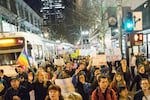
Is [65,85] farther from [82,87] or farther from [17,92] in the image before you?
[17,92]

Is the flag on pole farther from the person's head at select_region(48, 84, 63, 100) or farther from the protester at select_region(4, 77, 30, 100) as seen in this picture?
the person's head at select_region(48, 84, 63, 100)

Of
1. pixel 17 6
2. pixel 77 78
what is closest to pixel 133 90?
pixel 77 78

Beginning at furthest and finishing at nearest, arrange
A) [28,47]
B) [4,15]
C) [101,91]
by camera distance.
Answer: [4,15], [28,47], [101,91]

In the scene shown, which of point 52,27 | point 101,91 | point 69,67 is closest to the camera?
point 101,91

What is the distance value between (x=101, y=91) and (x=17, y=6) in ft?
151

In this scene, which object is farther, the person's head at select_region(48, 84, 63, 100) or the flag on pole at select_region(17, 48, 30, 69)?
the flag on pole at select_region(17, 48, 30, 69)

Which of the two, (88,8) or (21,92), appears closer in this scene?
(21,92)

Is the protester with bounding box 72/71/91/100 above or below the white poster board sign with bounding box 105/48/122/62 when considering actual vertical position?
below

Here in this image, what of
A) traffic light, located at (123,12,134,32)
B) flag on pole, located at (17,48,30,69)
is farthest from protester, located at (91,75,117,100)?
flag on pole, located at (17,48,30,69)

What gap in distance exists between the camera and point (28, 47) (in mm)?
17516

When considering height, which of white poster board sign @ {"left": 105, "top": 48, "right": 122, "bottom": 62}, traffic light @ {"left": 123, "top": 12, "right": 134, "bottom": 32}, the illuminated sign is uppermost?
traffic light @ {"left": 123, "top": 12, "right": 134, "bottom": 32}

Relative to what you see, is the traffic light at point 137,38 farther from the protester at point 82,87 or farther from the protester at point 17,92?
the protester at point 17,92

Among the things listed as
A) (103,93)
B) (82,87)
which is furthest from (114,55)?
(103,93)

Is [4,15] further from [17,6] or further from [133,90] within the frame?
[133,90]
